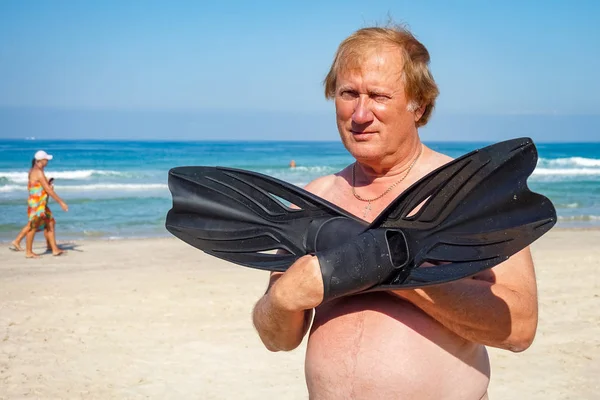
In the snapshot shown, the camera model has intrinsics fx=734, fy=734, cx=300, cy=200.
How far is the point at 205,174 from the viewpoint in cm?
228

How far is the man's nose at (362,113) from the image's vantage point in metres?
2.01

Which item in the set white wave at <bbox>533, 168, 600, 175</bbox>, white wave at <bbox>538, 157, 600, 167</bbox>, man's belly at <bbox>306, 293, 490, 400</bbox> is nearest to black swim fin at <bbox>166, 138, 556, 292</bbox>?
man's belly at <bbox>306, 293, 490, 400</bbox>

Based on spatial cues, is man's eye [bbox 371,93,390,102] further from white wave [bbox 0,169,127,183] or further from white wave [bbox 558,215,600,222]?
white wave [bbox 0,169,127,183]

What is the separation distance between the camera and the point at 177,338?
6863 mm

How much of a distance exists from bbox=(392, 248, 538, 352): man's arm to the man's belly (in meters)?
0.09

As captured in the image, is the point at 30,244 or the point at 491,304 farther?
the point at 30,244

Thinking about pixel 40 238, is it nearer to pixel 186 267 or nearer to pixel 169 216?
pixel 186 267

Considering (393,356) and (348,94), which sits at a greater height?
(348,94)

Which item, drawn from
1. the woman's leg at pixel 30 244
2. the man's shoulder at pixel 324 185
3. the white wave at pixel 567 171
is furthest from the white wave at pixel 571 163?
the man's shoulder at pixel 324 185

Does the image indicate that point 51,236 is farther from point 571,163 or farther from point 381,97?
point 571,163

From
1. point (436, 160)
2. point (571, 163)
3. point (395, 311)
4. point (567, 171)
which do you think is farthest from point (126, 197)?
point (571, 163)

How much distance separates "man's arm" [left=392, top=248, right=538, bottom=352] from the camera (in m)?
1.84

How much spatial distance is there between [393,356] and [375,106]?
2.26ft

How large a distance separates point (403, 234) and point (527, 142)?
0.38m
